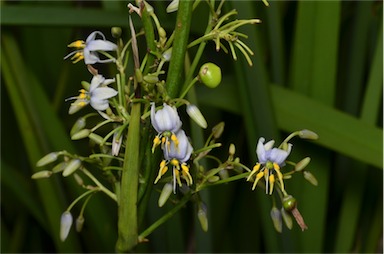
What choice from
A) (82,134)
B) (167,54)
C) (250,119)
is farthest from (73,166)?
(250,119)

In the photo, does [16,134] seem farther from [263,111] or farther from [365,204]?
[365,204]

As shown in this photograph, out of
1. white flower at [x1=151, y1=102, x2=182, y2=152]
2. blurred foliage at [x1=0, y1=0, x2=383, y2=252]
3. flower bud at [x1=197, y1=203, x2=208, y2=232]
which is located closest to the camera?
white flower at [x1=151, y1=102, x2=182, y2=152]

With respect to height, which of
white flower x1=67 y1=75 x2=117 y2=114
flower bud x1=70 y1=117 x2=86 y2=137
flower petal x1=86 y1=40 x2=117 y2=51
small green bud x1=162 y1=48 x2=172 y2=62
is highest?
flower petal x1=86 y1=40 x2=117 y2=51

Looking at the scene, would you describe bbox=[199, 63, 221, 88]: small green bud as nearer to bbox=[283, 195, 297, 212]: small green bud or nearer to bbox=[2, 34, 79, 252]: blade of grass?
bbox=[283, 195, 297, 212]: small green bud

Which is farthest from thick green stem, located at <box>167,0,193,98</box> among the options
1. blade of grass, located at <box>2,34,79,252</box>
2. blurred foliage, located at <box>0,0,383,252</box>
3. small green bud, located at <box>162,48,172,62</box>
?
blade of grass, located at <box>2,34,79,252</box>

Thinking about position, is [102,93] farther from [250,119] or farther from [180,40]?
[250,119]

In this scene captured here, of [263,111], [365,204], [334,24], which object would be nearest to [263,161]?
[263,111]

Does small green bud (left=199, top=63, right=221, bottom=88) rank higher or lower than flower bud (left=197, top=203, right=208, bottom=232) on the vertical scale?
higher
